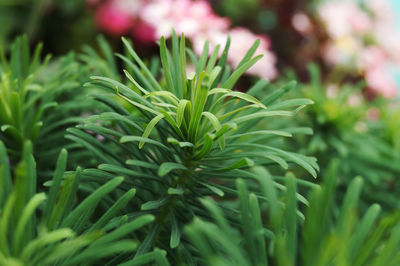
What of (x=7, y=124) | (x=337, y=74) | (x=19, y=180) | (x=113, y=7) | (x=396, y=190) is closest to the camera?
(x=19, y=180)

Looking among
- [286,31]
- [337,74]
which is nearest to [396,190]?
[337,74]

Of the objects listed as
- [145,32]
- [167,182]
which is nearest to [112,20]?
[145,32]

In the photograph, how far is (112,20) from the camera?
116cm

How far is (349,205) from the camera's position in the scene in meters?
0.18

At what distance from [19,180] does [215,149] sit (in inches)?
4.8

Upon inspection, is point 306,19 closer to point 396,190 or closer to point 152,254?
point 396,190

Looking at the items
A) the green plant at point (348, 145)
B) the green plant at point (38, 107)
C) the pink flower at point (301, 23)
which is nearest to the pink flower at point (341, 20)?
the pink flower at point (301, 23)

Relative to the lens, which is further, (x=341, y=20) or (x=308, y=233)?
(x=341, y=20)

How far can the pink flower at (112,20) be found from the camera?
1.15 meters

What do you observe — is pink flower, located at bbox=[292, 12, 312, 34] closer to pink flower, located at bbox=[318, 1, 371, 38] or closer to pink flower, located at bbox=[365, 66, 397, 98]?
pink flower, located at bbox=[318, 1, 371, 38]

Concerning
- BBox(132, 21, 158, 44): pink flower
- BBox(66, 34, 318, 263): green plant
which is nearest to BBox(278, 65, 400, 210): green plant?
BBox(66, 34, 318, 263): green plant

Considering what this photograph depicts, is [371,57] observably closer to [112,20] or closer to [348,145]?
[112,20]

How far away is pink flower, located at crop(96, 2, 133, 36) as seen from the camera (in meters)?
1.15

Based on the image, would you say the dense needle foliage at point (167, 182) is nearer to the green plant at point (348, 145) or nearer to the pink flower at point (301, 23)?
the green plant at point (348, 145)
